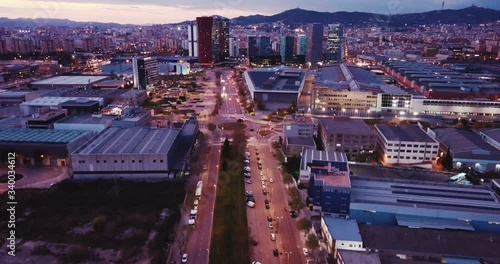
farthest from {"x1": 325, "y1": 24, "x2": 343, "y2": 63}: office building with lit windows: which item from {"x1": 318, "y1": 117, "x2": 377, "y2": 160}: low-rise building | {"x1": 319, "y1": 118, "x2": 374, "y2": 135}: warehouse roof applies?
{"x1": 318, "y1": 117, "x2": 377, "y2": 160}: low-rise building

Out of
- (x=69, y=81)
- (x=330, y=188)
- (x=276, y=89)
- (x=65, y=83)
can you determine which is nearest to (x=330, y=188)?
(x=330, y=188)

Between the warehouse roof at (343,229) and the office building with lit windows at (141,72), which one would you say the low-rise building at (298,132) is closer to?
the warehouse roof at (343,229)

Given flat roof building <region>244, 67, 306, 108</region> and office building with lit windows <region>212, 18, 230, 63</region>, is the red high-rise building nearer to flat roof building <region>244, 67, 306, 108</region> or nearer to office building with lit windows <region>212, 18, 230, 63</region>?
office building with lit windows <region>212, 18, 230, 63</region>

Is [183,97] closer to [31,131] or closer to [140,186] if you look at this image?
[31,131]

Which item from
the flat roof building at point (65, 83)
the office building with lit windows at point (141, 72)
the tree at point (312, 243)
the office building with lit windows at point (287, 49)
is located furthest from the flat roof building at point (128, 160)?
the office building with lit windows at point (287, 49)

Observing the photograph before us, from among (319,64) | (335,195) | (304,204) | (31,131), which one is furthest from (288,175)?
(319,64)

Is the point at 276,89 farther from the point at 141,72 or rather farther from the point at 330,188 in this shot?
the point at 330,188
